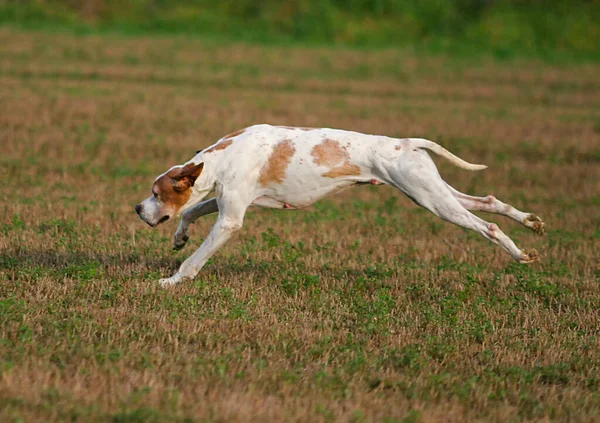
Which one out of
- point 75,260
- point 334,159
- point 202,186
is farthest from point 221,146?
point 75,260

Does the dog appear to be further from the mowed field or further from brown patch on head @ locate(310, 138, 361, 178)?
the mowed field

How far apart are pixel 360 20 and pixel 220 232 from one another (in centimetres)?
3141

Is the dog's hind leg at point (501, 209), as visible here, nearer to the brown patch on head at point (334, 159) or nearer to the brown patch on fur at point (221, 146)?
the brown patch on head at point (334, 159)

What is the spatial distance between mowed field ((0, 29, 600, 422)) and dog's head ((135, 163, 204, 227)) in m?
0.58

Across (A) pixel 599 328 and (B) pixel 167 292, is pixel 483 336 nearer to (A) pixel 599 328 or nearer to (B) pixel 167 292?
(A) pixel 599 328

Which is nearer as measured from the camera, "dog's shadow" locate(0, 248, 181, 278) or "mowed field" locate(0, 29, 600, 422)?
"mowed field" locate(0, 29, 600, 422)

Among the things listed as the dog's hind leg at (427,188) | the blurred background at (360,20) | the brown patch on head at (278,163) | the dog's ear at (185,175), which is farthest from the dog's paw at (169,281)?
the blurred background at (360,20)

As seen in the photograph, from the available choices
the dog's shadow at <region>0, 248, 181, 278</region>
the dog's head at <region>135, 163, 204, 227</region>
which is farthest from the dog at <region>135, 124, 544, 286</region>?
the dog's shadow at <region>0, 248, 181, 278</region>

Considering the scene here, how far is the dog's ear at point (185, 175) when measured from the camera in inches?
303

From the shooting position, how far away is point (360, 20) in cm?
3806

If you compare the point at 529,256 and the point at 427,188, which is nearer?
the point at 427,188

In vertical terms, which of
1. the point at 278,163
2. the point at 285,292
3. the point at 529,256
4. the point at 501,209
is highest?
the point at 278,163

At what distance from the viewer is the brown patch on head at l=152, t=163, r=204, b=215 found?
771 centimetres

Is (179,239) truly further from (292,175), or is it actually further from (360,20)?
(360,20)
